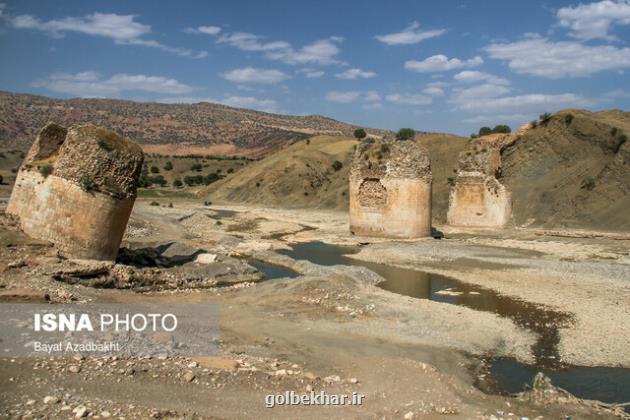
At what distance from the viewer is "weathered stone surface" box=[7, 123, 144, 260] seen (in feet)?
46.6

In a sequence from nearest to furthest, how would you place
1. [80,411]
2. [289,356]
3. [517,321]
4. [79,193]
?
1. [80,411]
2. [289,356]
3. [517,321]
4. [79,193]

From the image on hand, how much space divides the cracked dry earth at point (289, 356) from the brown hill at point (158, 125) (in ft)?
289

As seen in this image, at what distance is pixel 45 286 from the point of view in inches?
477

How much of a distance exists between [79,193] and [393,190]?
1633cm

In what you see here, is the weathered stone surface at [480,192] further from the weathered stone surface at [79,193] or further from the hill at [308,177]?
the weathered stone surface at [79,193]

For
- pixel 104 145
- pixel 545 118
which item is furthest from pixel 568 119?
pixel 104 145

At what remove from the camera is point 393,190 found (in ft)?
90.0

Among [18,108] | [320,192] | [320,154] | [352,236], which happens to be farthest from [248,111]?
[352,236]

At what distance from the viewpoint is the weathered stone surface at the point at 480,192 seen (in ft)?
105

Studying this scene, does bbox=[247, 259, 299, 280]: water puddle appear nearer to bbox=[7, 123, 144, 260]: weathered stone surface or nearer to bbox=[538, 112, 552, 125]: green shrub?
bbox=[7, 123, 144, 260]: weathered stone surface

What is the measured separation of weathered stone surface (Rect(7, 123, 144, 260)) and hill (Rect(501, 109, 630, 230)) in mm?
26668

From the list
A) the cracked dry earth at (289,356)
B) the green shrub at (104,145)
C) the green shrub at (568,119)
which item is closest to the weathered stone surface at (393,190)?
the cracked dry earth at (289,356)

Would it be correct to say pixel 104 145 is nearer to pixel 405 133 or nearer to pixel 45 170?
pixel 45 170

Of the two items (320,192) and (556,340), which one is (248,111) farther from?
(556,340)
